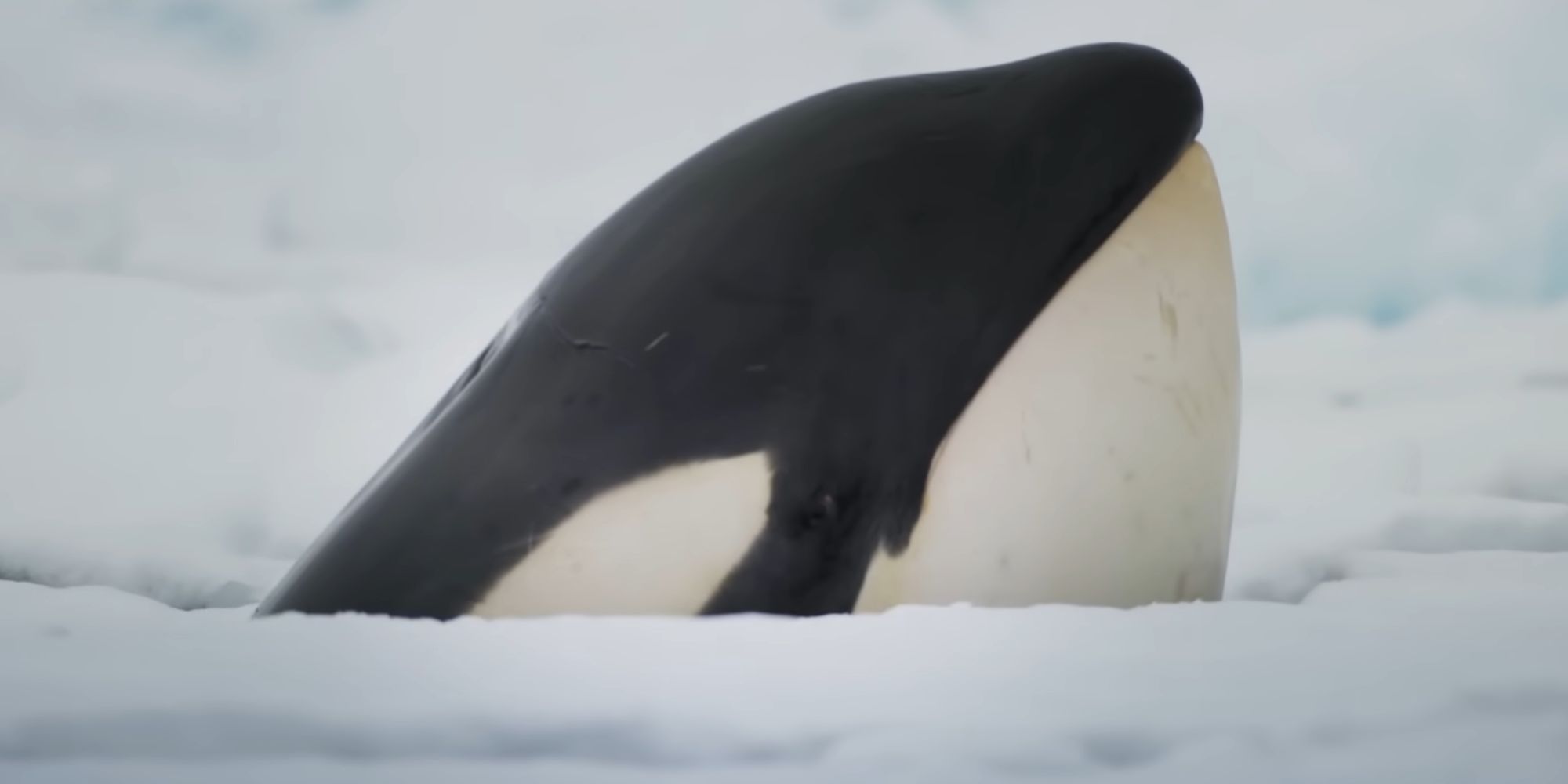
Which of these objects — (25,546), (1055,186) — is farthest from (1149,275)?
(25,546)

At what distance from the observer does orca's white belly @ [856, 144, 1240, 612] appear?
2078 mm

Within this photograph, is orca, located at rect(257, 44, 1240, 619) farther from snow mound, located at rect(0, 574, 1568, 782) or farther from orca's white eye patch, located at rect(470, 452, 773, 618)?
snow mound, located at rect(0, 574, 1568, 782)

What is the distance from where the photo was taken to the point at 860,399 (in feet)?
6.73

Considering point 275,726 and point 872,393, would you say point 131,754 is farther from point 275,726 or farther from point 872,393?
point 872,393

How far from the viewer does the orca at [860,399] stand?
2.01 m

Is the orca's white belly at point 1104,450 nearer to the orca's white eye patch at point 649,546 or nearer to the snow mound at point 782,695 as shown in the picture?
the orca's white eye patch at point 649,546

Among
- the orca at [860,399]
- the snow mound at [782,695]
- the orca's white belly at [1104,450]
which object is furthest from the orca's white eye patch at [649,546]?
the snow mound at [782,695]

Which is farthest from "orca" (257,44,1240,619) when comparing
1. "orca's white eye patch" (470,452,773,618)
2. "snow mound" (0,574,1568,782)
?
"snow mound" (0,574,1568,782)

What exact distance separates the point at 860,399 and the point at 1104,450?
395 millimetres

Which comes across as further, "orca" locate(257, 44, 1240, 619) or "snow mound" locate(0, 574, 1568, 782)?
"orca" locate(257, 44, 1240, 619)

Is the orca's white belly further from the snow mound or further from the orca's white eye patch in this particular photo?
the snow mound

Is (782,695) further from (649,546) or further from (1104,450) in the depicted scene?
(1104,450)

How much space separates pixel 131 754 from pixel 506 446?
1.11 metres

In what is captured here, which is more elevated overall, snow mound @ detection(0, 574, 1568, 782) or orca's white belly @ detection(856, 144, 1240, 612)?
snow mound @ detection(0, 574, 1568, 782)
